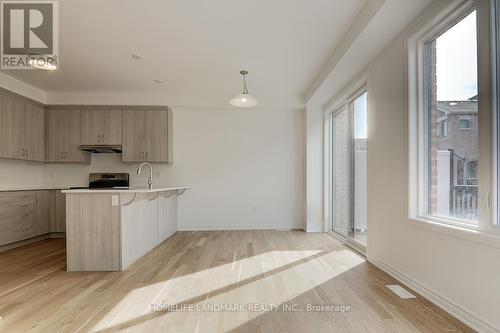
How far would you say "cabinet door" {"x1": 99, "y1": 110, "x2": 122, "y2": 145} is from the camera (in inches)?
213

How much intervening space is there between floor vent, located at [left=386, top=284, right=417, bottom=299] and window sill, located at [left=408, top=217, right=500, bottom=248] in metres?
0.60

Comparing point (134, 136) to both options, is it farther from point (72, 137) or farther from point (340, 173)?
point (340, 173)

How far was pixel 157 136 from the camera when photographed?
548 centimetres

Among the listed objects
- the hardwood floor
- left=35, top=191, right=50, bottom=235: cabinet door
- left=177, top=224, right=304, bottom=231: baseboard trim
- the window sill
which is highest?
the window sill

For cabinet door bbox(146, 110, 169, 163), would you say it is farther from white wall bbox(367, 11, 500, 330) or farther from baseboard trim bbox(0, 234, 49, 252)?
white wall bbox(367, 11, 500, 330)

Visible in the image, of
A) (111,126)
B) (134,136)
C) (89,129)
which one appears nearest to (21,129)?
(89,129)

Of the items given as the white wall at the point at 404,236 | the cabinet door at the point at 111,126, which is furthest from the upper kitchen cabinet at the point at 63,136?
the white wall at the point at 404,236

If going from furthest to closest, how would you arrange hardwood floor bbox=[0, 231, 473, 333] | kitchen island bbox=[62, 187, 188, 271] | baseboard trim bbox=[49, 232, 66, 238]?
baseboard trim bbox=[49, 232, 66, 238]
kitchen island bbox=[62, 187, 188, 271]
hardwood floor bbox=[0, 231, 473, 333]

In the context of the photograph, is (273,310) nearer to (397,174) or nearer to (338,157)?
(397,174)

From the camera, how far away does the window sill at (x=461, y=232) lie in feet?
5.92

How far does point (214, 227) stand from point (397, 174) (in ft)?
12.6

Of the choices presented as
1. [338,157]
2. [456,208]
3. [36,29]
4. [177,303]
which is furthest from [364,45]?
[36,29]

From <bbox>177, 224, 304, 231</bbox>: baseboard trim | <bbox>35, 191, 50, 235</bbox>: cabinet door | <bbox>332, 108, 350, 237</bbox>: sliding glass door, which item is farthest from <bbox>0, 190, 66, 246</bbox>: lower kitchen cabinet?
<bbox>332, 108, 350, 237</bbox>: sliding glass door

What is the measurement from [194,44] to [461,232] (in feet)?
10.9
